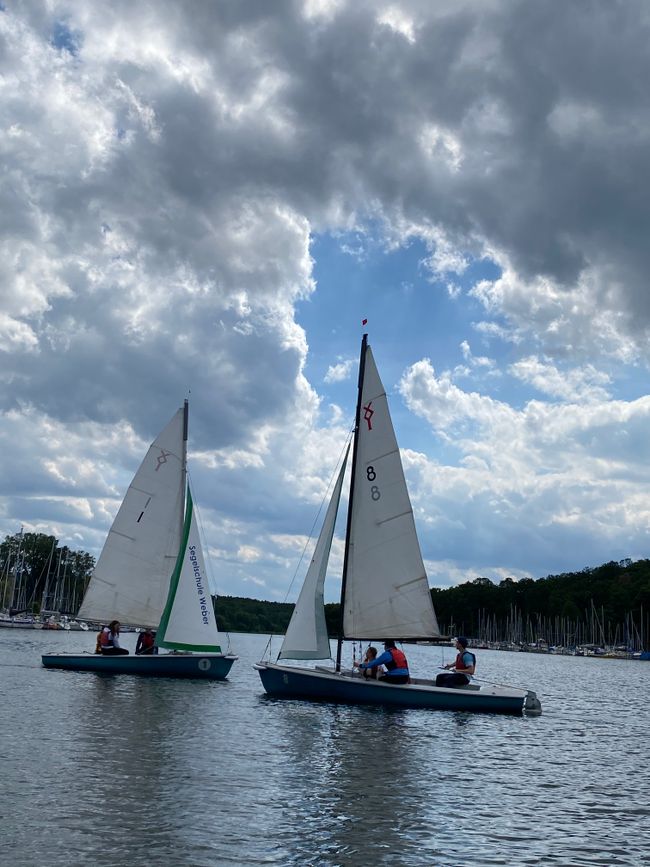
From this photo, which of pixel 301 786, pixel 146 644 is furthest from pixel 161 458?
pixel 301 786

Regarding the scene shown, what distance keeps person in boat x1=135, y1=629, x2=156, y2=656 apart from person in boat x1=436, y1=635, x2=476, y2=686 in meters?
13.7

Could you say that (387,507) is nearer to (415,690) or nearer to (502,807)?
(415,690)

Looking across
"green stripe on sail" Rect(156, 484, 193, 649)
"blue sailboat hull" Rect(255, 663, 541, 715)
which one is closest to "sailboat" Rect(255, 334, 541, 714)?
"blue sailboat hull" Rect(255, 663, 541, 715)

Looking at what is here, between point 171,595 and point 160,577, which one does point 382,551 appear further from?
point 160,577

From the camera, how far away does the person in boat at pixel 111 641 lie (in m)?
39.6

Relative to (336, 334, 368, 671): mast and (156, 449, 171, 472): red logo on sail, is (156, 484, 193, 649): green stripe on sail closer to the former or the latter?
(156, 449, 171, 472): red logo on sail

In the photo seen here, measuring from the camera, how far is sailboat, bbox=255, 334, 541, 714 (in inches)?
1224

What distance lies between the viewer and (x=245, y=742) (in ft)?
75.9

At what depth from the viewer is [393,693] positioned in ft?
101

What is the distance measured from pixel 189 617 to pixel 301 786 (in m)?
21.1

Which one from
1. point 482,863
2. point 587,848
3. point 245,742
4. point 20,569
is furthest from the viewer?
point 20,569

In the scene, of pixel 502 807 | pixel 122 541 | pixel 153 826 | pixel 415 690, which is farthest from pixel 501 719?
pixel 153 826

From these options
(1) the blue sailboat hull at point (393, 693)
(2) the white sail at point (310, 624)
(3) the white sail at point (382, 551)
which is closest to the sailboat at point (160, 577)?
(2) the white sail at point (310, 624)

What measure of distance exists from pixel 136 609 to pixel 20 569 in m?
136
